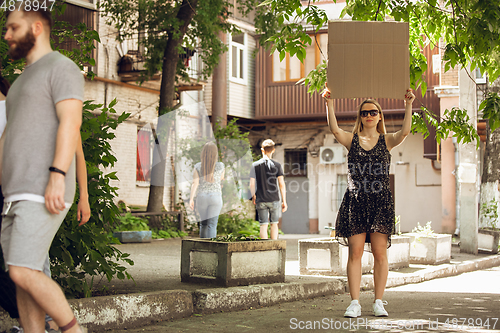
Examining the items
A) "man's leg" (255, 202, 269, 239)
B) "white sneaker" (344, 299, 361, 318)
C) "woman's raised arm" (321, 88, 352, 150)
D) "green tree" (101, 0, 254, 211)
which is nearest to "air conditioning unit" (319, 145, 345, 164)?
"green tree" (101, 0, 254, 211)

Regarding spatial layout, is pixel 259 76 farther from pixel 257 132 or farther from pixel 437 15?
pixel 437 15

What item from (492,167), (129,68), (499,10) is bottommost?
(492,167)

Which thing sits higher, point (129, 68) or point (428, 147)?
point (129, 68)

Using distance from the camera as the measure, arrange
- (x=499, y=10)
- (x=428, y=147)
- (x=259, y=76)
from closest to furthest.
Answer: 1. (x=499, y=10)
2. (x=428, y=147)
3. (x=259, y=76)

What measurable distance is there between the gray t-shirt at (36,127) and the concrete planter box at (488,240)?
38.6 ft

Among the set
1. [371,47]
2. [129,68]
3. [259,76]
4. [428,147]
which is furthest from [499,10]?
[259,76]

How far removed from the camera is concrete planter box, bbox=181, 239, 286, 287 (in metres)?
6.25

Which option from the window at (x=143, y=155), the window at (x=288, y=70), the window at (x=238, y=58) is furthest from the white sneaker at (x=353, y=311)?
the window at (x=288, y=70)

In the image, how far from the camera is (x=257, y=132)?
25.2m

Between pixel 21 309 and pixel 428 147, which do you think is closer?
pixel 21 309

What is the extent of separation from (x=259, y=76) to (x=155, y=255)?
1492 centimetres

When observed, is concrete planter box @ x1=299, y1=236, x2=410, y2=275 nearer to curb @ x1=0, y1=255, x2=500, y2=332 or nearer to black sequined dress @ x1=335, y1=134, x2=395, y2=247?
curb @ x1=0, y1=255, x2=500, y2=332

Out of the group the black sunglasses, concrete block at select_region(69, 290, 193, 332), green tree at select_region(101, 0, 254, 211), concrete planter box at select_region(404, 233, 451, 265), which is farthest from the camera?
green tree at select_region(101, 0, 254, 211)

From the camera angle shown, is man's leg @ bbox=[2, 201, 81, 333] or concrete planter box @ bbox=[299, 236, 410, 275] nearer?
man's leg @ bbox=[2, 201, 81, 333]
